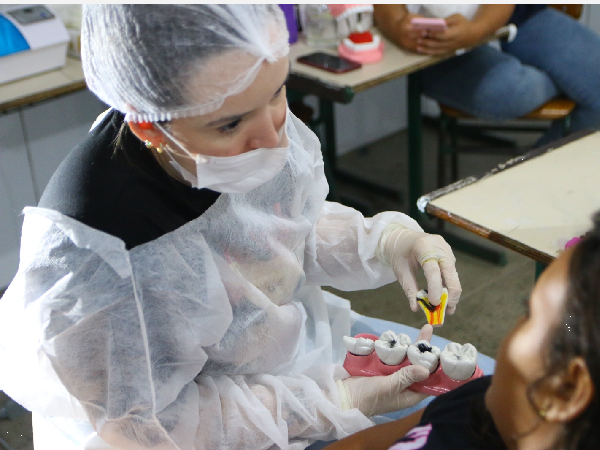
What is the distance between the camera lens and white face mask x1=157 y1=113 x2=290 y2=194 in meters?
1.06

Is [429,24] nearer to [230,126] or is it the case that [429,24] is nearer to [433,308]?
[433,308]

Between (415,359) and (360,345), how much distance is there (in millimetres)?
107

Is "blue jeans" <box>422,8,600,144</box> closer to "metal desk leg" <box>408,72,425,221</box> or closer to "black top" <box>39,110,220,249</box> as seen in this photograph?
"metal desk leg" <box>408,72,425,221</box>

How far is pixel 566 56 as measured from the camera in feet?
9.02

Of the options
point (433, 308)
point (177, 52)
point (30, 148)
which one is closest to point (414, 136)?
point (30, 148)

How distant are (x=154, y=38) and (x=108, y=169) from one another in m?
0.25

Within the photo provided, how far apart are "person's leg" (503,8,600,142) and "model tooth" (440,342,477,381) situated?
189 centimetres

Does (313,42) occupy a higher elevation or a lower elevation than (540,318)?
lower

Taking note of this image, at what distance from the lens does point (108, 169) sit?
1.08 meters

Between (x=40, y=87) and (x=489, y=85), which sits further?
(x=489, y=85)

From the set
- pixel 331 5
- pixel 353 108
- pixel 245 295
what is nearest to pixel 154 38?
pixel 245 295

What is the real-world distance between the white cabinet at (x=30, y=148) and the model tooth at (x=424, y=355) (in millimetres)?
1943

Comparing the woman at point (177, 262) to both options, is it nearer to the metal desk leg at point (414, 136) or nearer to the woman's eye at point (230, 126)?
the woman's eye at point (230, 126)

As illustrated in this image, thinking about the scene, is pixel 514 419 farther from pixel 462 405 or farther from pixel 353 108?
pixel 353 108
